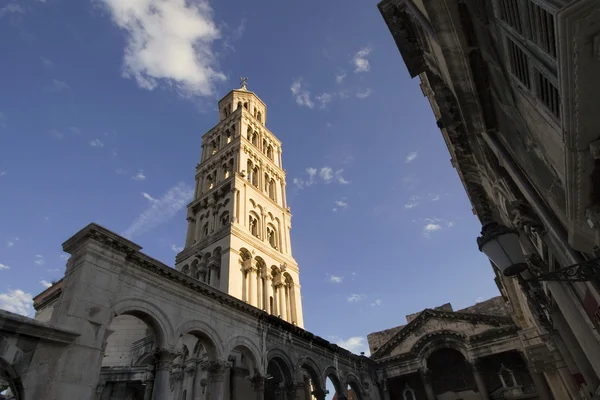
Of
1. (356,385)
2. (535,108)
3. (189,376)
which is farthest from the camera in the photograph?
(356,385)

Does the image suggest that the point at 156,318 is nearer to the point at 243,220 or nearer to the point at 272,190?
the point at 243,220

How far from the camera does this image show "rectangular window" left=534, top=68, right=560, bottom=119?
4111 millimetres

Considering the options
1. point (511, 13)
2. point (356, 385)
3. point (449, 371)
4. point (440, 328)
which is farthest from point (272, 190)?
point (511, 13)

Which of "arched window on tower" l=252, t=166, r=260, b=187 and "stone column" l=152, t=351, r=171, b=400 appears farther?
"arched window on tower" l=252, t=166, r=260, b=187

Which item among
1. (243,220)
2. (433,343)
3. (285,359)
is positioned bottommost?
(285,359)

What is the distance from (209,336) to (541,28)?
49.3 ft

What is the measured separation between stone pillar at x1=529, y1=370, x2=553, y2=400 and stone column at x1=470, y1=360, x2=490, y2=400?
309 centimetres

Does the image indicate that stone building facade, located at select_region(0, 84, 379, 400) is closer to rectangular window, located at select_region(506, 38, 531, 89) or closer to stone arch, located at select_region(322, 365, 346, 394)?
stone arch, located at select_region(322, 365, 346, 394)

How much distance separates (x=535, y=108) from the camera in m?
4.94

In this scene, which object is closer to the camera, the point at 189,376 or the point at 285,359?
the point at 285,359

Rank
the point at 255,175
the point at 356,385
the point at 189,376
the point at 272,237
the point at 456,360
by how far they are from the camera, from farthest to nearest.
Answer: the point at 255,175
the point at 272,237
the point at 456,360
the point at 356,385
the point at 189,376

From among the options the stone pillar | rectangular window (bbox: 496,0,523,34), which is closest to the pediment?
the stone pillar

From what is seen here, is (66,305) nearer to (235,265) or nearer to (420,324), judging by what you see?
(235,265)

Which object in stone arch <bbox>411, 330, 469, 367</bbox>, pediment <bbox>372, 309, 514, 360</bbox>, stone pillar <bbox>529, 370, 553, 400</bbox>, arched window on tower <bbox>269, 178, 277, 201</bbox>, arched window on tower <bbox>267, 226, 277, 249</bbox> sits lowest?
stone pillar <bbox>529, 370, 553, 400</bbox>
